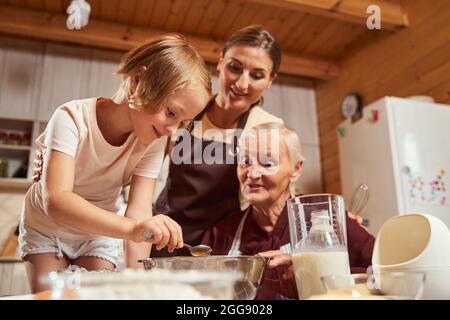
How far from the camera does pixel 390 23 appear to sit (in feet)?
4.25

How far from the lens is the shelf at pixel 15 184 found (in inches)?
24.9

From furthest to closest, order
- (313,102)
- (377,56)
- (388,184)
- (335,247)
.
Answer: (388,184) < (377,56) < (313,102) < (335,247)

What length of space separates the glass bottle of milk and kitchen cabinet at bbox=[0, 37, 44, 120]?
43 cm

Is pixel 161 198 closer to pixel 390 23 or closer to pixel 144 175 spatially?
pixel 144 175

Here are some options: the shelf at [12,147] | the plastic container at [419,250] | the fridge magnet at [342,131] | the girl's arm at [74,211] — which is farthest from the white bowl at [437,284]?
the fridge magnet at [342,131]

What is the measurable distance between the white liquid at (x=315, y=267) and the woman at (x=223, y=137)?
1.00ft

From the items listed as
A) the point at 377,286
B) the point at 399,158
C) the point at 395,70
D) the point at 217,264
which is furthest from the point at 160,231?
the point at 395,70

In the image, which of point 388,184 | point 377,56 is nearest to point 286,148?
point 377,56

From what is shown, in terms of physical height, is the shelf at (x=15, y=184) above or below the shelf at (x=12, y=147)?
below

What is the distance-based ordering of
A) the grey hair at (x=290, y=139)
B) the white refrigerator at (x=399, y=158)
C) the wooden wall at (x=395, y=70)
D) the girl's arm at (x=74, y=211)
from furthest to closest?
the white refrigerator at (x=399, y=158)
the wooden wall at (x=395, y=70)
the grey hair at (x=290, y=139)
the girl's arm at (x=74, y=211)

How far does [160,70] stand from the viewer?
620 mm

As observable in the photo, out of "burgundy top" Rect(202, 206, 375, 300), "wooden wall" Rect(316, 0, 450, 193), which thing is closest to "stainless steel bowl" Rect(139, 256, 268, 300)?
"burgundy top" Rect(202, 206, 375, 300)

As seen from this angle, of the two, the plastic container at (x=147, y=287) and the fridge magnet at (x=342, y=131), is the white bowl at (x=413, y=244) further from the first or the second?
the fridge magnet at (x=342, y=131)
